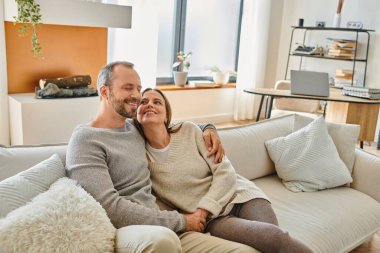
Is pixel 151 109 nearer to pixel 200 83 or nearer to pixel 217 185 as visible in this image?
pixel 217 185

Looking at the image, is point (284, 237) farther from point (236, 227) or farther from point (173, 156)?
point (173, 156)

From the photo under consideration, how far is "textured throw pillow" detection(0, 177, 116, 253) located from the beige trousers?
37 mm

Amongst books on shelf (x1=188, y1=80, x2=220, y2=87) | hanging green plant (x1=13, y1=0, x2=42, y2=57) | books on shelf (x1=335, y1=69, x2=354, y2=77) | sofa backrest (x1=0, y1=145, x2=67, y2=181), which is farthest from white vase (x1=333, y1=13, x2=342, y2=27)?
sofa backrest (x1=0, y1=145, x2=67, y2=181)

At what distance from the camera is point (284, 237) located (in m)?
1.47

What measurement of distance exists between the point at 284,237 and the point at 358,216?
0.74 meters

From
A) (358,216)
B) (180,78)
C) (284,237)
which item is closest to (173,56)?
(180,78)

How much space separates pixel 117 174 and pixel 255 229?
54 centimetres

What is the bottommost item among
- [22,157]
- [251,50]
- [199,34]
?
[22,157]

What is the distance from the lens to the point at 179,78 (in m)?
5.04

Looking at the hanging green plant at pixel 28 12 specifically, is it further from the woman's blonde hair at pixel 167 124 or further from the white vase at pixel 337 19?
the white vase at pixel 337 19

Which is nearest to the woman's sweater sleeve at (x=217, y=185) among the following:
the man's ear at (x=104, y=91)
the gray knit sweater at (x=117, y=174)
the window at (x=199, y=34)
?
the gray knit sweater at (x=117, y=174)

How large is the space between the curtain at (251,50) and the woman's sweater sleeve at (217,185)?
386 cm

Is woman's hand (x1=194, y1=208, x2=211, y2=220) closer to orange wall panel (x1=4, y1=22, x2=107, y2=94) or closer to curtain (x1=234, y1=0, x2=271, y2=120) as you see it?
orange wall panel (x1=4, y1=22, x2=107, y2=94)

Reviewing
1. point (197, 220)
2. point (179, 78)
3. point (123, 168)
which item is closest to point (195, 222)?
point (197, 220)
